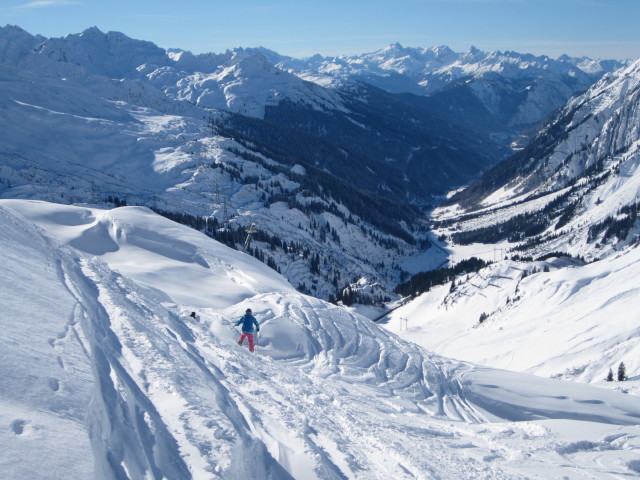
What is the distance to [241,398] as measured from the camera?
580 inches

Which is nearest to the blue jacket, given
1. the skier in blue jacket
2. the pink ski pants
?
the skier in blue jacket

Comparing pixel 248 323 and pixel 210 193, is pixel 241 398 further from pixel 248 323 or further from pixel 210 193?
pixel 210 193

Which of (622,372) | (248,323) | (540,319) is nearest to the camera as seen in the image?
(248,323)

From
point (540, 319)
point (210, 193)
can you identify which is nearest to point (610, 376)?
point (540, 319)

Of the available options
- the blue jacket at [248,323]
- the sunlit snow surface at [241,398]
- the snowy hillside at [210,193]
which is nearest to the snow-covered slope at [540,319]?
the sunlit snow surface at [241,398]

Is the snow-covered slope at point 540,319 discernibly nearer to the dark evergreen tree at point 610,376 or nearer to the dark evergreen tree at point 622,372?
the dark evergreen tree at point 622,372

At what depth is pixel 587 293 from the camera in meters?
68.7

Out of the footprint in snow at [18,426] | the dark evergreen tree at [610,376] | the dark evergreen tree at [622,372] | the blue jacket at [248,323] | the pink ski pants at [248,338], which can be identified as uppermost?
the footprint in snow at [18,426]

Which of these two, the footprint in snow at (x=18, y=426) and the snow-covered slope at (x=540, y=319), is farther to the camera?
the snow-covered slope at (x=540, y=319)

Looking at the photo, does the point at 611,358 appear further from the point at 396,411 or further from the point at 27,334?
the point at 27,334

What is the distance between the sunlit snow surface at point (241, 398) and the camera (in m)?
10.3

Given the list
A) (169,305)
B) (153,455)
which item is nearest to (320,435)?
(153,455)

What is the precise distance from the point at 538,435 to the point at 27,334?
16.6 meters

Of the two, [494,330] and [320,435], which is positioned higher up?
[320,435]
